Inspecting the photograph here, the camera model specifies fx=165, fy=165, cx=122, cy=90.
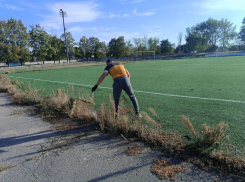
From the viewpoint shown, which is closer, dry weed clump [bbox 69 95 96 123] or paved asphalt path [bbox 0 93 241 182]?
paved asphalt path [bbox 0 93 241 182]

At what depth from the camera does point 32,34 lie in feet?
168

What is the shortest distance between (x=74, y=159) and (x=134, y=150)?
114cm

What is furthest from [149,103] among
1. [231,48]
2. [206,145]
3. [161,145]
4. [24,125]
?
[231,48]

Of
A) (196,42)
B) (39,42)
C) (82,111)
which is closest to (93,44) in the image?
(39,42)

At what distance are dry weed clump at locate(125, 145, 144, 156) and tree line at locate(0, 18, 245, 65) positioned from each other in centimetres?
5086

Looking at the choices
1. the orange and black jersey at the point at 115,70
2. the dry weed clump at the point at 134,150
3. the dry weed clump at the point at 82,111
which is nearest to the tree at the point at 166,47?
the dry weed clump at the point at 82,111

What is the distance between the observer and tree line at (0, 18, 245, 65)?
1891 inches

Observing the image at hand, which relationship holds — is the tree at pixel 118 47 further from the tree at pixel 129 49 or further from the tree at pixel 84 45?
the tree at pixel 84 45

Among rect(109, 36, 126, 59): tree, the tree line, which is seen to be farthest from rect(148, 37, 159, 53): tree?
rect(109, 36, 126, 59): tree

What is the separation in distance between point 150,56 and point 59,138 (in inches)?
2896

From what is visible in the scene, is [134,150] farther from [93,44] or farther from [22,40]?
[93,44]

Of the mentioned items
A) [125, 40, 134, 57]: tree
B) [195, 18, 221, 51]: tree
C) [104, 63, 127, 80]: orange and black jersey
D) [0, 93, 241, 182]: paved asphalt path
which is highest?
[195, 18, 221, 51]: tree

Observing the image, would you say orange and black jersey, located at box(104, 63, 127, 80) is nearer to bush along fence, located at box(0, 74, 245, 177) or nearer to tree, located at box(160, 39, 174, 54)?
bush along fence, located at box(0, 74, 245, 177)

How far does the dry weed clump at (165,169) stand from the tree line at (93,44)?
51530 mm
